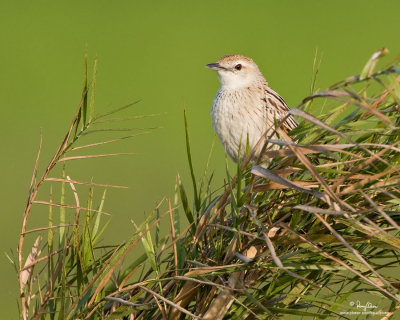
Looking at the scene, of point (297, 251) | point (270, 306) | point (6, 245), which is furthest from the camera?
point (6, 245)

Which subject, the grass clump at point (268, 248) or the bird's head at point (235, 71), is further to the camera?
the bird's head at point (235, 71)

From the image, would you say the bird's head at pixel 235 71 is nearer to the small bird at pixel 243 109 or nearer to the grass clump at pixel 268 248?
the small bird at pixel 243 109

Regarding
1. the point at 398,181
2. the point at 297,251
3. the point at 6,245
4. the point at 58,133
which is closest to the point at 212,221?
the point at 297,251

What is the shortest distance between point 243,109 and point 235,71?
0.59m

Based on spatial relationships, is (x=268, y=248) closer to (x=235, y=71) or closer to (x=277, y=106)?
(x=277, y=106)

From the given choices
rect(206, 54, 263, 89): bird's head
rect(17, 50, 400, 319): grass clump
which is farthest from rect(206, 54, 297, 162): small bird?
rect(17, 50, 400, 319): grass clump

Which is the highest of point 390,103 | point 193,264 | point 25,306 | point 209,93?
point 390,103

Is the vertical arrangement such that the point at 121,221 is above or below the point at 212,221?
below

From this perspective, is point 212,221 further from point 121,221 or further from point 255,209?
point 121,221

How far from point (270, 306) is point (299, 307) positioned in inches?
3.8

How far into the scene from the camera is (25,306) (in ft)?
7.59

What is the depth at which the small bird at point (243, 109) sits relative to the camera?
481cm

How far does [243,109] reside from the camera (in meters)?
4.91

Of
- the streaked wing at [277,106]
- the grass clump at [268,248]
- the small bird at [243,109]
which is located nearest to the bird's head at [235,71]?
the small bird at [243,109]
